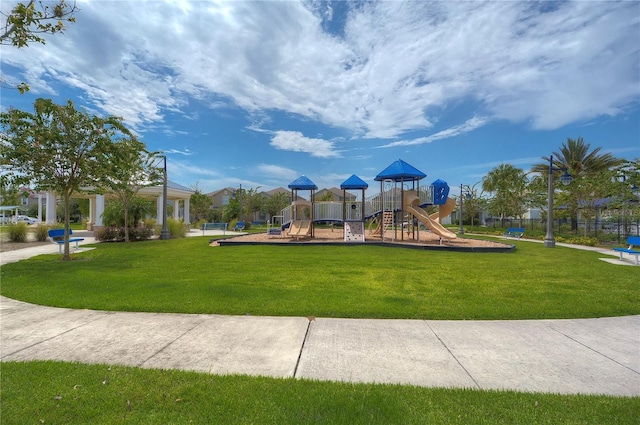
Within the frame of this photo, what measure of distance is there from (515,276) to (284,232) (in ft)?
49.1

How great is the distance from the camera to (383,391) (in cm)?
316

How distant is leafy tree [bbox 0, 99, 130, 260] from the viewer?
37.7 feet

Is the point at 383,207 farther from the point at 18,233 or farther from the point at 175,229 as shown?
the point at 18,233

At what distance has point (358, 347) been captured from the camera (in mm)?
4309

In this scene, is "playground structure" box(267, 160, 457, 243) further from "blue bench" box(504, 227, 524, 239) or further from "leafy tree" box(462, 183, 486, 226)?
"leafy tree" box(462, 183, 486, 226)

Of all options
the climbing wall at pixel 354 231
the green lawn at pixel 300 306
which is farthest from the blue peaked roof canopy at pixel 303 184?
the green lawn at pixel 300 306

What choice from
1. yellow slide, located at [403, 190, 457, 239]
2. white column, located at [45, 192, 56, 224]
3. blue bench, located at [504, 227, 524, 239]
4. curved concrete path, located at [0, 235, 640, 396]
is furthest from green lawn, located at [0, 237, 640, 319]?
white column, located at [45, 192, 56, 224]

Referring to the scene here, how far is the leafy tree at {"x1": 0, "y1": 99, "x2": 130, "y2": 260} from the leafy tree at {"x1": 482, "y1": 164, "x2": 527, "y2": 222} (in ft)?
125

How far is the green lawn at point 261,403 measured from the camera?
2734mm

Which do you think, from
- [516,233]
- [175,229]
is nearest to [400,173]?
[516,233]

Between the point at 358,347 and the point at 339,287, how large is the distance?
3.33 m

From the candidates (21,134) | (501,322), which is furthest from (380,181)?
(21,134)

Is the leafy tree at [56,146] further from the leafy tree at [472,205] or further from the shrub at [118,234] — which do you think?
the leafy tree at [472,205]

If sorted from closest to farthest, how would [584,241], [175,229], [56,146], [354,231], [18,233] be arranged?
1. [56,146]
2. [354,231]
3. [18,233]
4. [584,241]
5. [175,229]
